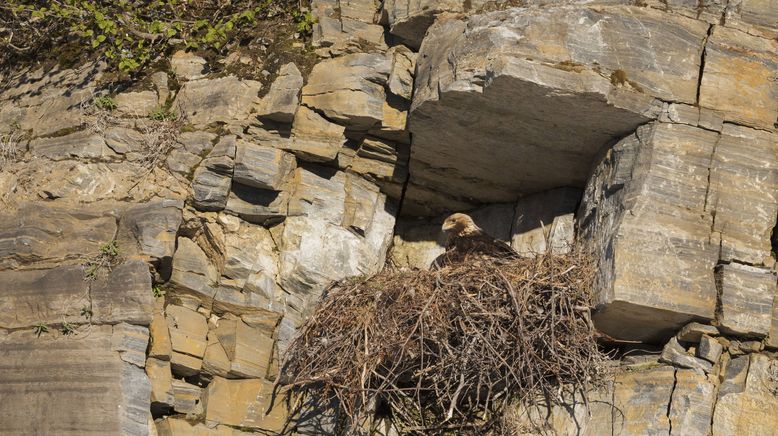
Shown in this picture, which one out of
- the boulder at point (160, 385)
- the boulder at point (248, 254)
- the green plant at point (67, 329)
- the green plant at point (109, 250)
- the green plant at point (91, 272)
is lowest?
the boulder at point (160, 385)

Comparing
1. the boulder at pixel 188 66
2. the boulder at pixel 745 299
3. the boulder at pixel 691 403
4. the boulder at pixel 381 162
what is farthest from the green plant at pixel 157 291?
the boulder at pixel 745 299

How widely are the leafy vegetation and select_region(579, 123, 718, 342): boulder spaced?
12.4 ft

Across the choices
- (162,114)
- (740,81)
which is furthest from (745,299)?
(162,114)

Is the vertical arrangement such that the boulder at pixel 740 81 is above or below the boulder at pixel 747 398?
above

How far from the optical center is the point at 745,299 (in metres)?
8.84

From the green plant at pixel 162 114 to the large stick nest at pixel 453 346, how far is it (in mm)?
2441

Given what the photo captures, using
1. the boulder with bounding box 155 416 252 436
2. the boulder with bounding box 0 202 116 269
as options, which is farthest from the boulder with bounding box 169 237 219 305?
the boulder with bounding box 155 416 252 436

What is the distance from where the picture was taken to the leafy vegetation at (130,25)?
11.4m

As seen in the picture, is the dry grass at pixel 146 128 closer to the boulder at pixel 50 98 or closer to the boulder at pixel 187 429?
the boulder at pixel 50 98

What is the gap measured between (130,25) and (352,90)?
8.11ft

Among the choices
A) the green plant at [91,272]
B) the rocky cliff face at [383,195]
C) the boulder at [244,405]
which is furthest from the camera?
the boulder at [244,405]

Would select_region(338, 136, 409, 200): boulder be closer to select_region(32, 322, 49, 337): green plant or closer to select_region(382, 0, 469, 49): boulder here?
select_region(382, 0, 469, 49): boulder

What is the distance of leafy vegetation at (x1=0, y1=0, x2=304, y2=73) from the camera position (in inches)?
448

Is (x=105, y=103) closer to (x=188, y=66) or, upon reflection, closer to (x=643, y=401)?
(x=188, y=66)
